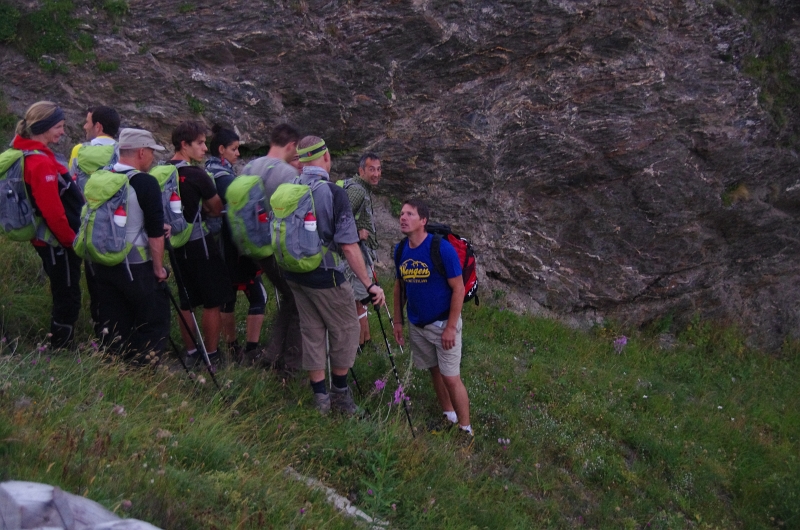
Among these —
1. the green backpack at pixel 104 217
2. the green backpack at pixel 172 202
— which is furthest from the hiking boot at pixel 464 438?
the green backpack at pixel 104 217

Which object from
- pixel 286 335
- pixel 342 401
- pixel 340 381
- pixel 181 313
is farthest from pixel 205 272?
pixel 342 401

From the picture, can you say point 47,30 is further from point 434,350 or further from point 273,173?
point 434,350

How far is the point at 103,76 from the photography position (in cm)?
1036

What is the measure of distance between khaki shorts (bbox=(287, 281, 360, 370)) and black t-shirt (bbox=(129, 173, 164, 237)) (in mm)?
1094

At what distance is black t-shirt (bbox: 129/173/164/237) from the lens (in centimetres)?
513

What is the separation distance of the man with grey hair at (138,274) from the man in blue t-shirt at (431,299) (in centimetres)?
196

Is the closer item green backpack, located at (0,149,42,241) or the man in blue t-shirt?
green backpack, located at (0,149,42,241)

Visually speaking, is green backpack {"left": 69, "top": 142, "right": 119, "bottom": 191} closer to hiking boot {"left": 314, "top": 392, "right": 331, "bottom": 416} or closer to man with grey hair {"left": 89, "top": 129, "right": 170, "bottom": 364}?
man with grey hair {"left": 89, "top": 129, "right": 170, "bottom": 364}

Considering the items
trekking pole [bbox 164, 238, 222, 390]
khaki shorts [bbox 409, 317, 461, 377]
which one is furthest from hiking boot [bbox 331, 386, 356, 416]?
trekking pole [bbox 164, 238, 222, 390]

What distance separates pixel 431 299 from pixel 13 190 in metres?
3.34

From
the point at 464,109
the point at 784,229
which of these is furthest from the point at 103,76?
the point at 784,229

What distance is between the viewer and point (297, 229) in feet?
17.6

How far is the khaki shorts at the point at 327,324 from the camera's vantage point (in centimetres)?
563

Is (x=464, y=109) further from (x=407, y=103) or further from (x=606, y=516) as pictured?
(x=606, y=516)
